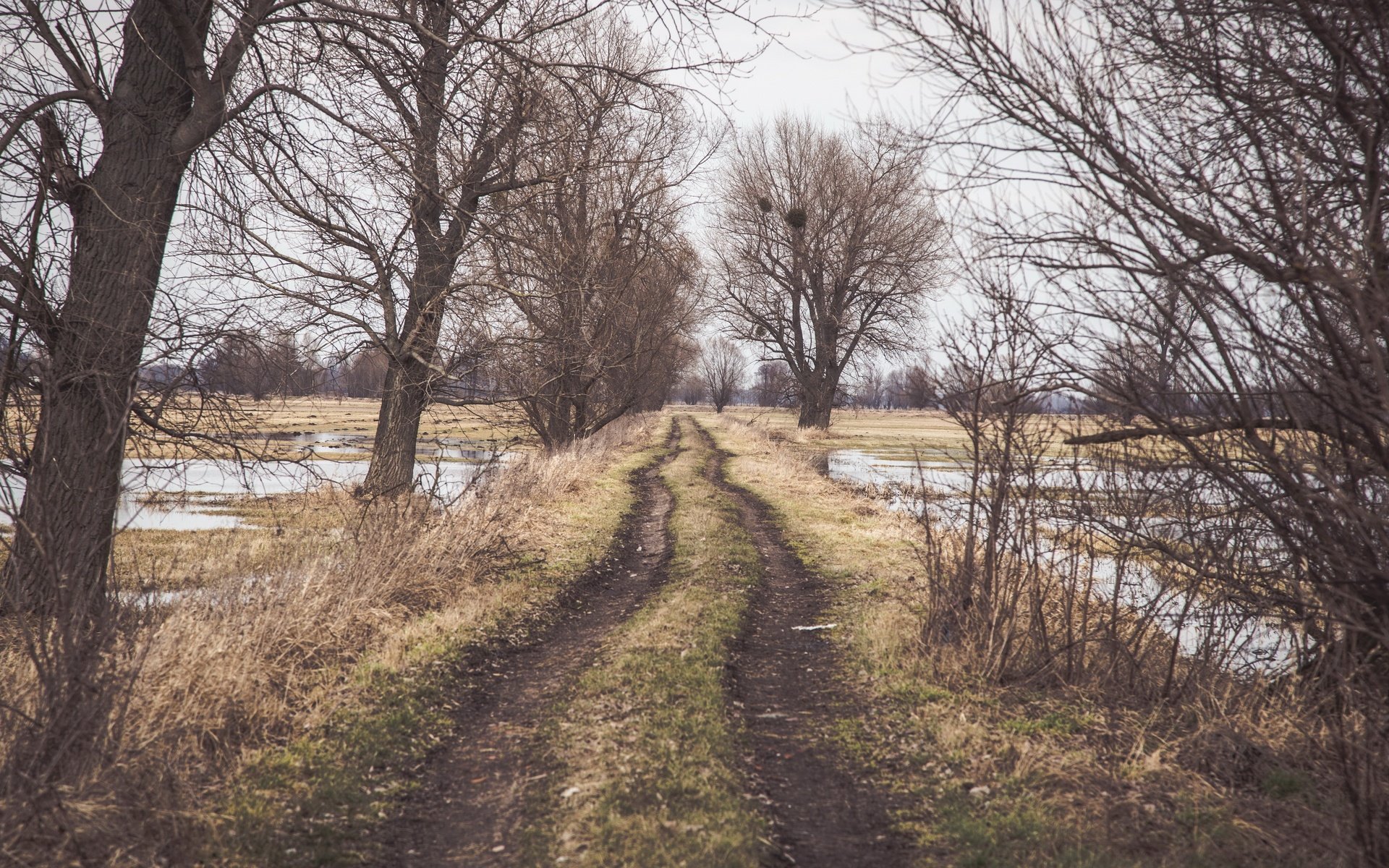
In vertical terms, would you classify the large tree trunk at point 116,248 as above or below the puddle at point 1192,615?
above

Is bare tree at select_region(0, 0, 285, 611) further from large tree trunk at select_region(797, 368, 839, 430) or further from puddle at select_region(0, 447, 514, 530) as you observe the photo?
large tree trunk at select_region(797, 368, 839, 430)

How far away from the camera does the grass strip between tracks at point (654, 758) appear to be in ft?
13.6

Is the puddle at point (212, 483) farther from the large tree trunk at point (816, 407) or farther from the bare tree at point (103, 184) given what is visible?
the large tree trunk at point (816, 407)

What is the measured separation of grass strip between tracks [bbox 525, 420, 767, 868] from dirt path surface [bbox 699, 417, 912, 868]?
0.17m

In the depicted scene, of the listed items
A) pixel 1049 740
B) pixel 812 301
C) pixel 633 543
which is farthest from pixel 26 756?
pixel 812 301

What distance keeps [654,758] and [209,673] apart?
2.90 metres

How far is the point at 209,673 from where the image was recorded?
205 inches

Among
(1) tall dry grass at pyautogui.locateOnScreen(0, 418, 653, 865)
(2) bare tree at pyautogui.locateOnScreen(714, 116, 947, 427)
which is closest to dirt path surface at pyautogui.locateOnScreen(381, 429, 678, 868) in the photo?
(1) tall dry grass at pyautogui.locateOnScreen(0, 418, 653, 865)

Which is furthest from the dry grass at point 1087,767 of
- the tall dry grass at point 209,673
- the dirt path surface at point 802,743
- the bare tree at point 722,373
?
the bare tree at point 722,373

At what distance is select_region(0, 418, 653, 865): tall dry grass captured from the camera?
3719mm

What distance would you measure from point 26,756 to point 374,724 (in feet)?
6.88

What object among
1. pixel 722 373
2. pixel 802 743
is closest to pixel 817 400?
pixel 802 743

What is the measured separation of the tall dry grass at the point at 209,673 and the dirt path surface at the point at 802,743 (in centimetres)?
283

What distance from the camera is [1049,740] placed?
5.35 metres
